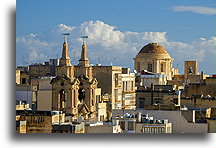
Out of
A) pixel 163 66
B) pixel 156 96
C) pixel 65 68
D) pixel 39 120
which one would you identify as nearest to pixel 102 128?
pixel 39 120

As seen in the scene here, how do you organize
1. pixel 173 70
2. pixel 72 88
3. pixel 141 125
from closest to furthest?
pixel 141 125 < pixel 72 88 < pixel 173 70

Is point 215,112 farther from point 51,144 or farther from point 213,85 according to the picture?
point 51,144

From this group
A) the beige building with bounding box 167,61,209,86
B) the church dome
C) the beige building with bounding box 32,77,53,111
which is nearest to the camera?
the beige building with bounding box 32,77,53,111

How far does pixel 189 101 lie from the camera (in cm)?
2211

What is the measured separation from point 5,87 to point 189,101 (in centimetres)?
1164

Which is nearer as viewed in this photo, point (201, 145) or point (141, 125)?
point (201, 145)

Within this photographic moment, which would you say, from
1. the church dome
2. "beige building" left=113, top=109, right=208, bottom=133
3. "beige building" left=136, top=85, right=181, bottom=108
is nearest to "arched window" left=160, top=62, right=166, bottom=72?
the church dome

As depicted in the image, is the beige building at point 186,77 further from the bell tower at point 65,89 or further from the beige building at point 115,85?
the bell tower at point 65,89

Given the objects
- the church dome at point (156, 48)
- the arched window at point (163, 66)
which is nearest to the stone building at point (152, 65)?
the arched window at point (163, 66)

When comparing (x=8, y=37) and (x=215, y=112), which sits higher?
(x=8, y=37)

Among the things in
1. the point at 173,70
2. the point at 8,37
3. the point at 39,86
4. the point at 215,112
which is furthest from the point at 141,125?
the point at 173,70

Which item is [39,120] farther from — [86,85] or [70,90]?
[86,85]

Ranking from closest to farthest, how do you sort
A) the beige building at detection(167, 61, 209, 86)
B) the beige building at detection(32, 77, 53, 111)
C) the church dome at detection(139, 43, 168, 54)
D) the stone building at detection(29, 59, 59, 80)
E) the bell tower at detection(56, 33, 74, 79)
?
the bell tower at detection(56, 33, 74, 79) → the beige building at detection(32, 77, 53, 111) → the church dome at detection(139, 43, 168, 54) → the stone building at detection(29, 59, 59, 80) → the beige building at detection(167, 61, 209, 86)

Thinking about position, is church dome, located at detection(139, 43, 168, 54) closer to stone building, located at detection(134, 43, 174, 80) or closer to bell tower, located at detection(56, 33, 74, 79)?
stone building, located at detection(134, 43, 174, 80)
